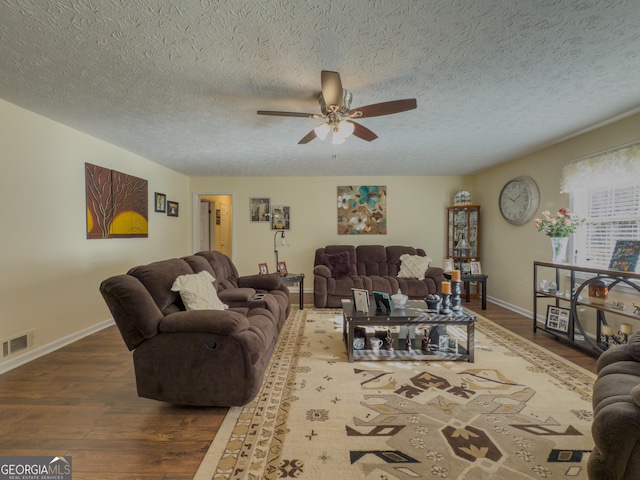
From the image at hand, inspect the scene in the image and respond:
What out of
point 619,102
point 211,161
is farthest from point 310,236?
point 619,102

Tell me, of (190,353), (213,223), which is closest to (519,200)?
(190,353)

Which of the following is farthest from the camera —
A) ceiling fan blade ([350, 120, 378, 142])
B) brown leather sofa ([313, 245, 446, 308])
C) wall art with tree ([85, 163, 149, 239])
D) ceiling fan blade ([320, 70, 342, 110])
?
brown leather sofa ([313, 245, 446, 308])

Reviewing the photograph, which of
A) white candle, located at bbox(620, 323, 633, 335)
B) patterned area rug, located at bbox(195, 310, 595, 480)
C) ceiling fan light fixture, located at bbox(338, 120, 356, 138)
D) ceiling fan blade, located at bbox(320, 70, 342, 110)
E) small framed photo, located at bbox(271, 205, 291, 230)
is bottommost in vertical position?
patterned area rug, located at bbox(195, 310, 595, 480)

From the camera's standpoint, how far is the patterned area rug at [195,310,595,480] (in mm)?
1471

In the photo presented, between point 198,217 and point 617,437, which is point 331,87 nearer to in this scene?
point 617,437

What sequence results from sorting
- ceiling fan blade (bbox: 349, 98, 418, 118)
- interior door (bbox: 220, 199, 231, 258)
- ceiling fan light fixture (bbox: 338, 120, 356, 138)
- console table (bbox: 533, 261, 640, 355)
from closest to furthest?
1. ceiling fan blade (bbox: 349, 98, 418, 118)
2. ceiling fan light fixture (bbox: 338, 120, 356, 138)
3. console table (bbox: 533, 261, 640, 355)
4. interior door (bbox: 220, 199, 231, 258)

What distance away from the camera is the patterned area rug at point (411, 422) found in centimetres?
147

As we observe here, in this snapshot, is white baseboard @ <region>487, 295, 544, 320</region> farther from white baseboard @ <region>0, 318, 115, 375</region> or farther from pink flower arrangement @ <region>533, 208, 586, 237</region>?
white baseboard @ <region>0, 318, 115, 375</region>

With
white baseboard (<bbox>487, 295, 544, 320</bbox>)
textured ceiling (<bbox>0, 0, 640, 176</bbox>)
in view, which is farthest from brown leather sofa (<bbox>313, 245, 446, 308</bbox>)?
textured ceiling (<bbox>0, 0, 640, 176</bbox>)

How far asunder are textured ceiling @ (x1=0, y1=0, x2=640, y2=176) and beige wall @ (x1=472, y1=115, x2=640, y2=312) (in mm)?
288

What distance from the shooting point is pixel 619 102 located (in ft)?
8.18

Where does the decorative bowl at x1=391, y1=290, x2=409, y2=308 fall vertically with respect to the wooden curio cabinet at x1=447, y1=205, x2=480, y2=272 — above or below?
below

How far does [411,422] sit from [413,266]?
334 cm

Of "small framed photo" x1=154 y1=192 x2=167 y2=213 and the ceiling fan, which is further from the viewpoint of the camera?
"small framed photo" x1=154 y1=192 x2=167 y2=213
